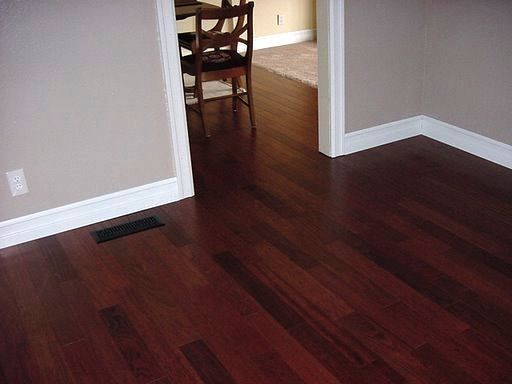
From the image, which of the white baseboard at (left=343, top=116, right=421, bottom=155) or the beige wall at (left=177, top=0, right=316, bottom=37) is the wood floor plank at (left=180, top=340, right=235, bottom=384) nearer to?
the white baseboard at (left=343, top=116, right=421, bottom=155)

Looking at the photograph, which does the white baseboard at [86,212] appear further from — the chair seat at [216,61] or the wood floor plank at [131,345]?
the chair seat at [216,61]

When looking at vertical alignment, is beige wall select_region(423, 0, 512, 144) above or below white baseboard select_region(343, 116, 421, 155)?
above

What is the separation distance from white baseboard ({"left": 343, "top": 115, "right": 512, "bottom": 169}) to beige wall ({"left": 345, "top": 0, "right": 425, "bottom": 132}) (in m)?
0.05

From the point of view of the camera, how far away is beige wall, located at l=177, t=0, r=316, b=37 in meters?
6.67

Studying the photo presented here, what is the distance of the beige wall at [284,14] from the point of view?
21.9 feet

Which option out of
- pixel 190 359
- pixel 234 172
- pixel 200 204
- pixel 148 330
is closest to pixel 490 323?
pixel 190 359

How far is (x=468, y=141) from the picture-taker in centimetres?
371

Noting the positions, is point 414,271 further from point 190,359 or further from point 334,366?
point 190,359

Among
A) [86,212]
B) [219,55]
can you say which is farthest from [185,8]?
[86,212]

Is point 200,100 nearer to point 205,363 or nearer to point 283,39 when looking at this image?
point 205,363

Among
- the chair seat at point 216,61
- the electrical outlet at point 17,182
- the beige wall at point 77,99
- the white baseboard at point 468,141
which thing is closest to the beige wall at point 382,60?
the white baseboard at point 468,141

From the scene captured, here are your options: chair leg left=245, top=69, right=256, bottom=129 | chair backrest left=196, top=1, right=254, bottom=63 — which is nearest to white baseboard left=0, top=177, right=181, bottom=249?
chair backrest left=196, top=1, right=254, bottom=63

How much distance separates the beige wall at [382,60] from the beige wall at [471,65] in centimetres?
10

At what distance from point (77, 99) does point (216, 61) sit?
60.1 inches
